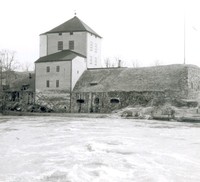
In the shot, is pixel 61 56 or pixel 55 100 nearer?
pixel 55 100

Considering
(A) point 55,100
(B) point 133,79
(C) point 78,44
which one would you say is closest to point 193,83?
(B) point 133,79

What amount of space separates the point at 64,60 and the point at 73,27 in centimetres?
825

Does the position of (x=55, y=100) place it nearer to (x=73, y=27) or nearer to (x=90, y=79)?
(x=90, y=79)

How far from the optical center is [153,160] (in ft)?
51.9

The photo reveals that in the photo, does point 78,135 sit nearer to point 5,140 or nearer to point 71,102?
point 5,140

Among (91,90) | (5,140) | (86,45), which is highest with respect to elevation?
(86,45)

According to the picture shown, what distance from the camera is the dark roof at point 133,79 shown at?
1783 inches

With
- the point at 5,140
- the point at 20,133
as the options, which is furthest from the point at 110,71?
the point at 5,140

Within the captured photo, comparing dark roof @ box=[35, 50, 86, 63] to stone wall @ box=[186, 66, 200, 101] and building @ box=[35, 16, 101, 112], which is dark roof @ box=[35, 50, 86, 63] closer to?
building @ box=[35, 16, 101, 112]

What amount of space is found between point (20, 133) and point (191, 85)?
88.8ft

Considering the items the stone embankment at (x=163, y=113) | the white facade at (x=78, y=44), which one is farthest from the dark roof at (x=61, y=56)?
the stone embankment at (x=163, y=113)

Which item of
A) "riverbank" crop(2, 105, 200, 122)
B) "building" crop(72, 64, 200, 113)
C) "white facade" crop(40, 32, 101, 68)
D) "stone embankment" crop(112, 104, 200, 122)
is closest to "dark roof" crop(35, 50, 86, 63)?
"white facade" crop(40, 32, 101, 68)

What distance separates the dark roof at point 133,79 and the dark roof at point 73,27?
7.13m

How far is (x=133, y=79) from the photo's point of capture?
4831 centimetres
